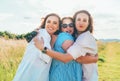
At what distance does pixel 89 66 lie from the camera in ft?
15.3

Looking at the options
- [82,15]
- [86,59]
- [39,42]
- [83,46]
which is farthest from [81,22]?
[39,42]

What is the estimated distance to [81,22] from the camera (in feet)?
14.9

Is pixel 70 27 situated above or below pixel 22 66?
above

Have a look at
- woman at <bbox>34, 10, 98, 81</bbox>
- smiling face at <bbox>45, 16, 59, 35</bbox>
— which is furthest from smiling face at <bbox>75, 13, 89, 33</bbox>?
smiling face at <bbox>45, 16, 59, 35</bbox>

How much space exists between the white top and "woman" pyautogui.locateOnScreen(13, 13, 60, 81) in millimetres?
311

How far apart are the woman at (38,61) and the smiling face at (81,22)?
262 mm

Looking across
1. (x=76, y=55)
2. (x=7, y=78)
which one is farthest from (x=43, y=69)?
(x=7, y=78)

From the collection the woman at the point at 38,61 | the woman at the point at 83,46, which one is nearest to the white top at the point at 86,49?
the woman at the point at 83,46

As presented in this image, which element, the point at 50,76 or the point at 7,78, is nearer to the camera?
the point at 50,76

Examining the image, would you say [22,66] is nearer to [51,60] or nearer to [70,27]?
[51,60]

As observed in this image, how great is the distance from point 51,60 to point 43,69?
147mm

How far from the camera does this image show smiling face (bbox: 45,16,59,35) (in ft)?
15.2

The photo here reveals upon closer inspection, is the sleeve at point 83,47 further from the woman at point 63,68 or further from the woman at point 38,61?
the woman at point 38,61

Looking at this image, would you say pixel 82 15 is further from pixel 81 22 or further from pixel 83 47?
pixel 83 47
